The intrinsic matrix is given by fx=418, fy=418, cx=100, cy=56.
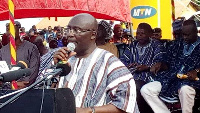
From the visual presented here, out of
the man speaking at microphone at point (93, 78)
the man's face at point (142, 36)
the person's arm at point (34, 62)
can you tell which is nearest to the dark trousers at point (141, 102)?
the man's face at point (142, 36)

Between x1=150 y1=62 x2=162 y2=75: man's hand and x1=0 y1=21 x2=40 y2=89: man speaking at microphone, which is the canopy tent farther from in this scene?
x1=150 y1=62 x2=162 y2=75: man's hand

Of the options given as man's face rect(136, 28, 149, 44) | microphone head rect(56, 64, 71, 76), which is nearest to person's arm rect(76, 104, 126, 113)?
microphone head rect(56, 64, 71, 76)

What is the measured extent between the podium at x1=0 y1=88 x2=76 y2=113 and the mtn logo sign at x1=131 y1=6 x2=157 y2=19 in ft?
31.6

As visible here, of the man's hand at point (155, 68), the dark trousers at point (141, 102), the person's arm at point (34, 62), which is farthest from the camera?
the dark trousers at point (141, 102)

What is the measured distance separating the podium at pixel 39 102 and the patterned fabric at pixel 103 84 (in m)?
0.59

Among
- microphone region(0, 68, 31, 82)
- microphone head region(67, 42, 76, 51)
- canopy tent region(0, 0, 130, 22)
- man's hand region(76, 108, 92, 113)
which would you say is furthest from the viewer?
canopy tent region(0, 0, 130, 22)

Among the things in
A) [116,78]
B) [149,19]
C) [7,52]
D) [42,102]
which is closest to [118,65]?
[116,78]

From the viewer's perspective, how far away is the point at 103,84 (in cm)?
336

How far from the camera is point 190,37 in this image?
257 inches

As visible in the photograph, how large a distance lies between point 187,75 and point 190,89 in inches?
8.6

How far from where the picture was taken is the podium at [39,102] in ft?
8.75

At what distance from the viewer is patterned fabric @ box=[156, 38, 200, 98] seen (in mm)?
6453

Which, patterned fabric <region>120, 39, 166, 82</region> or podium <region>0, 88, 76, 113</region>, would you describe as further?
patterned fabric <region>120, 39, 166, 82</region>

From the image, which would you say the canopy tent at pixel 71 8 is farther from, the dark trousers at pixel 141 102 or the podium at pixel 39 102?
the podium at pixel 39 102
